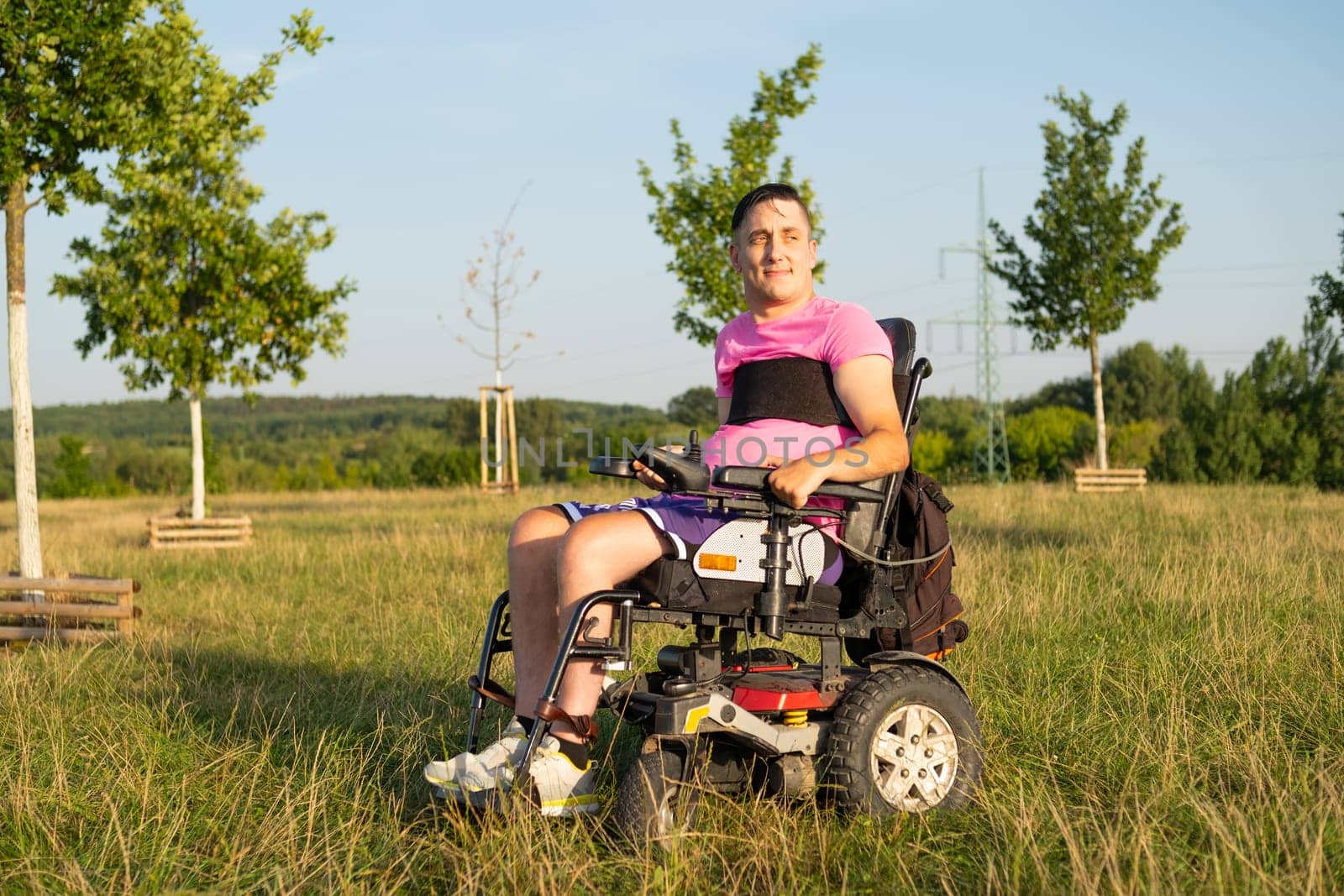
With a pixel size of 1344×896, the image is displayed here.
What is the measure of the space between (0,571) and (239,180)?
7274 millimetres

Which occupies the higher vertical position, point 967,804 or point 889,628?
point 889,628

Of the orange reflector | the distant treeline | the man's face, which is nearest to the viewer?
the orange reflector

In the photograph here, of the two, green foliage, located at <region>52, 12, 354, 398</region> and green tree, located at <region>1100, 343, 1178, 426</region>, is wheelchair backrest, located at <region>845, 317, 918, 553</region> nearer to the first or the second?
green foliage, located at <region>52, 12, 354, 398</region>

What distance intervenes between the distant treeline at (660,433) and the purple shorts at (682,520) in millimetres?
965

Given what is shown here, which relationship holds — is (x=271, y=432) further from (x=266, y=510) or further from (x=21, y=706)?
(x=21, y=706)

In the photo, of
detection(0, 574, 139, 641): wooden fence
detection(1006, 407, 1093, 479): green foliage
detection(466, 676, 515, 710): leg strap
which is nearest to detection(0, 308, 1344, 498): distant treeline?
detection(1006, 407, 1093, 479): green foliage

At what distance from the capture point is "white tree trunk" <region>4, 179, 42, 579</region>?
805 cm

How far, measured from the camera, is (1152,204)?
2388 centimetres

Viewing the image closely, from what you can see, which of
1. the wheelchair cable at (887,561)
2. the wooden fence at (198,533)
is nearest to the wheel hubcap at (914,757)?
the wheelchair cable at (887,561)

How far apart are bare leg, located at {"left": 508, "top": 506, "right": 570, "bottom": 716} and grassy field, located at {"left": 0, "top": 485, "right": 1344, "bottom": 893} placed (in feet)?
1.31

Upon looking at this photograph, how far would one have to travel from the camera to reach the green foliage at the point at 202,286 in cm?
1540

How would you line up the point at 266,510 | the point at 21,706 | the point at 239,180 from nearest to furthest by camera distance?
the point at 21,706 → the point at 239,180 → the point at 266,510

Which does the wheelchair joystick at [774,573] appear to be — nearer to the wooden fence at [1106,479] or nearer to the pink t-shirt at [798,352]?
the pink t-shirt at [798,352]

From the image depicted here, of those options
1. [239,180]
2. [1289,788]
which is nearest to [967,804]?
[1289,788]
